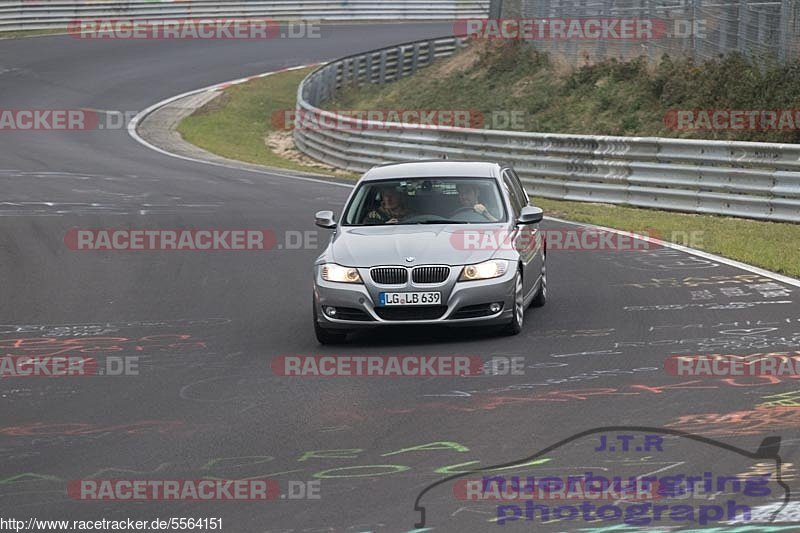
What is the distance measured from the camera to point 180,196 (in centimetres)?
2378

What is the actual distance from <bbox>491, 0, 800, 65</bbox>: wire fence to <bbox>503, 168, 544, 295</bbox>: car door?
519 inches

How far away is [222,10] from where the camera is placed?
179 feet

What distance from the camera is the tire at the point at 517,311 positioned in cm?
1148

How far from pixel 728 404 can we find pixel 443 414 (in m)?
1.81

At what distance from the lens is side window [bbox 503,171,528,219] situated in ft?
42.0

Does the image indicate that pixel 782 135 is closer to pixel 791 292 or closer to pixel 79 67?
pixel 791 292

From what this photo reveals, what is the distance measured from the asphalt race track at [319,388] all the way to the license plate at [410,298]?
377 mm
